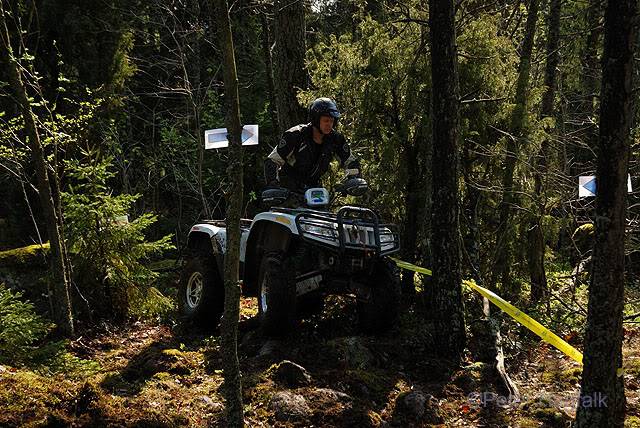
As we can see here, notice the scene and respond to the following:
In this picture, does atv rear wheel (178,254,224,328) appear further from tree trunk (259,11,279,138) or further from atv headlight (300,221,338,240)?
→ tree trunk (259,11,279,138)

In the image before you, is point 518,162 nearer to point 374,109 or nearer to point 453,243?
point 374,109

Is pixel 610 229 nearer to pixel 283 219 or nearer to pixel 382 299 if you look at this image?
pixel 382 299

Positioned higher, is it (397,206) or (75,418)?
(397,206)

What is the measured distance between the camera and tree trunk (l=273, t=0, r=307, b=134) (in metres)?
10.3

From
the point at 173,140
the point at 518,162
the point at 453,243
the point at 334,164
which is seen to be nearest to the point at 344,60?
the point at 334,164

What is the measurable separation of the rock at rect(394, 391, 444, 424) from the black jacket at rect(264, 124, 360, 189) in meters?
3.01

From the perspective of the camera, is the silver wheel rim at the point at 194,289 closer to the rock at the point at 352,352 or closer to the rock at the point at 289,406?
the rock at the point at 352,352

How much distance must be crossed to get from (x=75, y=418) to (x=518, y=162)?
23.7 feet

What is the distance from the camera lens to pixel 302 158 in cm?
745

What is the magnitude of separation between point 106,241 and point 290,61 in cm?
433

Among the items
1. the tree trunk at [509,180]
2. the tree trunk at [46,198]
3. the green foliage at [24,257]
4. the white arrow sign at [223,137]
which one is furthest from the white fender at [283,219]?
the tree trunk at [509,180]

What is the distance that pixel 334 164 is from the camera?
9695 mm

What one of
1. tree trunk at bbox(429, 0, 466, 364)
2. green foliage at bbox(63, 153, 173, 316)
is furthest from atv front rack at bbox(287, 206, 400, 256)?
green foliage at bbox(63, 153, 173, 316)

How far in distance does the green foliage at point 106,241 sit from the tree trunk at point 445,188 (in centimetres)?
381
